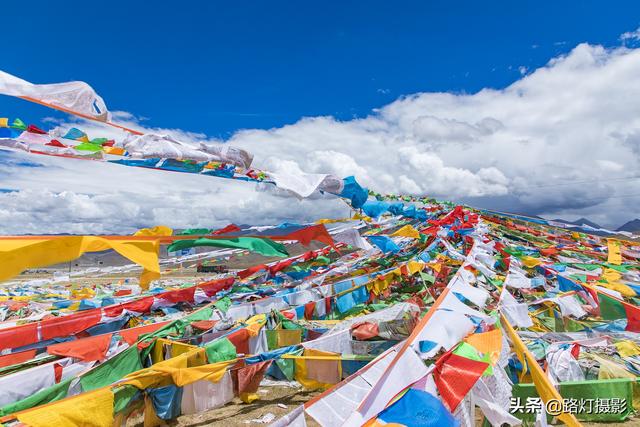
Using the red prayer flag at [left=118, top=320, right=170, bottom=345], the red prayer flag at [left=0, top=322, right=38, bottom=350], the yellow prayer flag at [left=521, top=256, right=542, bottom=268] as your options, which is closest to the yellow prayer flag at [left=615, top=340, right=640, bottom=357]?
the yellow prayer flag at [left=521, top=256, right=542, bottom=268]

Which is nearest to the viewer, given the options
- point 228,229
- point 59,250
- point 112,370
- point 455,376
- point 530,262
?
point 455,376

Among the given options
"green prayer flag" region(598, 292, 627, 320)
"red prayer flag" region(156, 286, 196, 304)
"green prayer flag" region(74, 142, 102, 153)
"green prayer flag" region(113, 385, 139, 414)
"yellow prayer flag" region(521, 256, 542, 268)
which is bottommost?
"red prayer flag" region(156, 286, 196, 304)

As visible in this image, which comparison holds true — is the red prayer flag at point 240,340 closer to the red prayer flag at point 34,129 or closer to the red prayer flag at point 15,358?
the red prayer flag at point 15,358

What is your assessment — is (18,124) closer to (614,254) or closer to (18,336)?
(18,336)

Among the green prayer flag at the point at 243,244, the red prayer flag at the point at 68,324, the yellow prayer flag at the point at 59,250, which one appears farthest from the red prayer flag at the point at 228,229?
the red prayer flag at the point at 68,324

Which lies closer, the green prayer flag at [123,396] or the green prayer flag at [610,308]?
the green prayer flag at [123,396]

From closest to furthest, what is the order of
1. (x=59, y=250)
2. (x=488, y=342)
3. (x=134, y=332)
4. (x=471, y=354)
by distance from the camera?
(x=59, y=250), (x=471, y=354), (x=488, y=342), (x=134, y=332)

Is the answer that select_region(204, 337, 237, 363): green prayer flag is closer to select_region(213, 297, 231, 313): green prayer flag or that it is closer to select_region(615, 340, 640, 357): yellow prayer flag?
select_region(213, 297, 231, 313): green prayer flag

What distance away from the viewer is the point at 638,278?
1178cm

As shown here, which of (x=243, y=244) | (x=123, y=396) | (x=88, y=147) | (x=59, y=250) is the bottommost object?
(x=123, y=396)

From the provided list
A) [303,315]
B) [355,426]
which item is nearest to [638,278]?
[303,315]

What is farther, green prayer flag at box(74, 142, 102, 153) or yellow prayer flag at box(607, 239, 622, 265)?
yellow prayer flag at box(607, 239, 622, 265)

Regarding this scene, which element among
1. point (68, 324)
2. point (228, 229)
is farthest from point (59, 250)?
point (68, 324)

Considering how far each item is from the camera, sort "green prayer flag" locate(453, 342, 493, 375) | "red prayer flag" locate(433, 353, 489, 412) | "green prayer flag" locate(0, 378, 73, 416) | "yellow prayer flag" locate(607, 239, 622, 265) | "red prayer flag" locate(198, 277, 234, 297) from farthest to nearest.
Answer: "yellow prayer flag" locate(607, 239, 622, 265) < "red prayer flag" locate(198, 277, 234, 297) < "green prayer flag" locate(453, 342, 493, 375) < "green prayer flag" locate(0, 378, 73, 416) < "red prayer flag" locate(433, 353, 489, 412)
